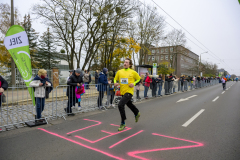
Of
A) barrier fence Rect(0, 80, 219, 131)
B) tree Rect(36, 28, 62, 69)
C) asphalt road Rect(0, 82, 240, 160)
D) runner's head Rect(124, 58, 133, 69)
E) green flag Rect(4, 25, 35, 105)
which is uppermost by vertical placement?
tree Rect(36, 28, 62, 69)

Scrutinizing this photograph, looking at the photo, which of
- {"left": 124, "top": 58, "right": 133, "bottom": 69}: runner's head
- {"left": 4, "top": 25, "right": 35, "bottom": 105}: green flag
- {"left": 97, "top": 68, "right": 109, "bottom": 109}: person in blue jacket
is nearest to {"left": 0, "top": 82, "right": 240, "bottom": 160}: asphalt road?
{"left": 124, "top": 58, "right": 133, "bottom": 69}: runner's head

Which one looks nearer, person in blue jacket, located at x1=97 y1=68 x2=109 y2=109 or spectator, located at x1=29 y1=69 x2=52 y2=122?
spectator, located at x1=29 y1=69 x2=52 y2=122

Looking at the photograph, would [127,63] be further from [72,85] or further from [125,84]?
[72,85]

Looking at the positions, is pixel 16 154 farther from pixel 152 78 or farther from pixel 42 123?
pixel 152 78

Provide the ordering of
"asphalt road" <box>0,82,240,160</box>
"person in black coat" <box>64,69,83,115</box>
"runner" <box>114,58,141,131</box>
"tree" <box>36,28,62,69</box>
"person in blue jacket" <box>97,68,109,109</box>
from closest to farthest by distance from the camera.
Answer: "asphalt road" <box>0,82,240,160</box>, "runner" <box>114,58,141,131</box>, "person in black coat" <box>64,69,83,115</box>, "person in blue jacket" <box>97,68,109,109</box>, "tree" <box>36,28,62,69</box>

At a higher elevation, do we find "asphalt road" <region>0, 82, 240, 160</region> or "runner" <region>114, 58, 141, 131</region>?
"runner" <region>114, 58, 141, 131</region>

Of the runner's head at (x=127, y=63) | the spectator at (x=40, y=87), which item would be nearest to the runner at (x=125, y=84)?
the runner's head at (x=127, y=63)

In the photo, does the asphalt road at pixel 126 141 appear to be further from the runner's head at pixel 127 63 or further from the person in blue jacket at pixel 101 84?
the person in blue jacket at pixel 101 84

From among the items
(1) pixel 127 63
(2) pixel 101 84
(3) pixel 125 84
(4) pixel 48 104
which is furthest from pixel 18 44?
(2) pixel 101 84

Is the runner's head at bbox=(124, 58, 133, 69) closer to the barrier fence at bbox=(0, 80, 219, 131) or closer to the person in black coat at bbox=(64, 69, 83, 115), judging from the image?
the person in black coat at bbox=(64, 69, 83, 115)

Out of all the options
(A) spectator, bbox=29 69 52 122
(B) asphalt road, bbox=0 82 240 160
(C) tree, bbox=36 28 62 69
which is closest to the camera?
(B) asphalt road, bbox=0 82 240 160

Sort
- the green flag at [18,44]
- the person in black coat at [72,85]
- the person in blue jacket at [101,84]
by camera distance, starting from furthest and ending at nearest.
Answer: the person in blue jacket at [101,84]
the person in black coat at [72,85]
the green flag at [18,44]

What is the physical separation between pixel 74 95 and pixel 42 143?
9.17 ft

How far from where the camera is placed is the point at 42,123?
4.96 m
